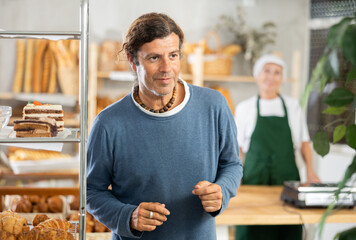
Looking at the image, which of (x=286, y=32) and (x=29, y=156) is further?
(x=286, y=32)

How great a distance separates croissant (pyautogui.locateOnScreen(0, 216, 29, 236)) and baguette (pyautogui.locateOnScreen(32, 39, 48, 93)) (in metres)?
2.79

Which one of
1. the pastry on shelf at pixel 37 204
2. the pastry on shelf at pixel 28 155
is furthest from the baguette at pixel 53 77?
the pastry on shelf at pixel 37 204

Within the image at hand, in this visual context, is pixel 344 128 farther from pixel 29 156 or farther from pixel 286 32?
pixel 286 32

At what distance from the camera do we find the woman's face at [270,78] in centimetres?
349

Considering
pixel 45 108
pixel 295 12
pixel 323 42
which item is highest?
pixel 295 12

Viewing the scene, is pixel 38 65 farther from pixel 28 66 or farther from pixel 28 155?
pixel 28 155

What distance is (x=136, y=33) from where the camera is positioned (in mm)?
1503

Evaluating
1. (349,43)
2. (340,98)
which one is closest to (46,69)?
(340,98)

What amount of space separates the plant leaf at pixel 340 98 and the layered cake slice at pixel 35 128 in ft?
2.57

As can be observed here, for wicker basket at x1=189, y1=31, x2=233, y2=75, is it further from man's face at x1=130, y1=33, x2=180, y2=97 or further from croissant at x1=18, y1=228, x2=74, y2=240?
croissant at x1=18, y1=228, x2=74, y2=240

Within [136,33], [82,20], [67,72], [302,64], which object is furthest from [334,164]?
[82,20]

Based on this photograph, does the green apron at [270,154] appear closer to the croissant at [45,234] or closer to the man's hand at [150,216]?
the man's hand at [150,216]

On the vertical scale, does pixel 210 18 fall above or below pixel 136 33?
above

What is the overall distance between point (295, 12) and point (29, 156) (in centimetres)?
315
